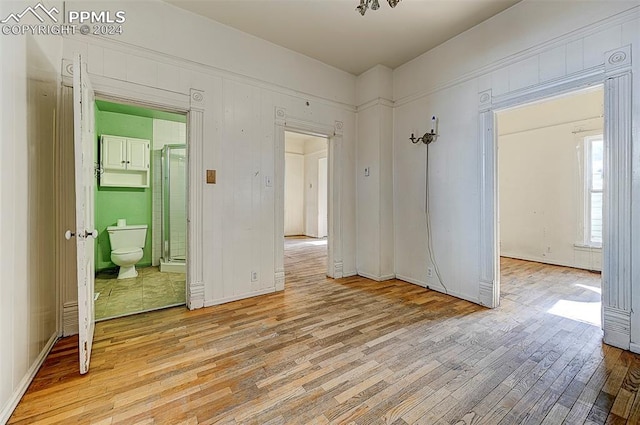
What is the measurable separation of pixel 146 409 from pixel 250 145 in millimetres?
2517

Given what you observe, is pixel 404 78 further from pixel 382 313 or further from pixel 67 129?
pixel 67 129

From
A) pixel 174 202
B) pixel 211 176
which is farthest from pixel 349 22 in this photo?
pixel 174 202

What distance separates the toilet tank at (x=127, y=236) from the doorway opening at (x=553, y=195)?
5318 mm

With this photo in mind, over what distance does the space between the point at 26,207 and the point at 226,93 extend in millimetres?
2021

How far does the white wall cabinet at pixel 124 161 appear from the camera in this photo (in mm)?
4316

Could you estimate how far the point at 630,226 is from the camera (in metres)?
2.07

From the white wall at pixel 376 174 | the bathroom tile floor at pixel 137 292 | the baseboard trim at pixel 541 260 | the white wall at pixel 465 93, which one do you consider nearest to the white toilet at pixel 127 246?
the bathroom tile floor at pixel 137 292

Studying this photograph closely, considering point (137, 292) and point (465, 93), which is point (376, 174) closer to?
point (465, 93)

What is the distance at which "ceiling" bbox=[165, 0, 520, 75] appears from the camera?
270 cm

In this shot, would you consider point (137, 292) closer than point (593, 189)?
Yes

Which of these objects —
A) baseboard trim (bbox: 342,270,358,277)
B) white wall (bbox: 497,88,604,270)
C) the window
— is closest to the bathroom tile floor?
baseboard trim (bbox: 342,270,358,277)

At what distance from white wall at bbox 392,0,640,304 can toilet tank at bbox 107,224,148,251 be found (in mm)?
3977

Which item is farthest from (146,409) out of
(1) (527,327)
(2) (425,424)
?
(1) (527,327)

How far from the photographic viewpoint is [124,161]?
4449 mm
